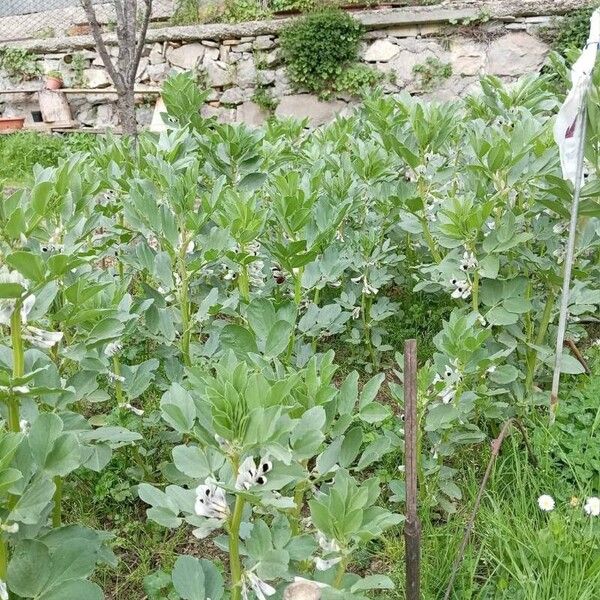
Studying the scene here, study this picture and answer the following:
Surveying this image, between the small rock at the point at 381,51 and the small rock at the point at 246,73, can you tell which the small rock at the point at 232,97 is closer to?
the small rock at the point at 246,73

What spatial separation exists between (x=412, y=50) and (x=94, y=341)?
27.0 ft

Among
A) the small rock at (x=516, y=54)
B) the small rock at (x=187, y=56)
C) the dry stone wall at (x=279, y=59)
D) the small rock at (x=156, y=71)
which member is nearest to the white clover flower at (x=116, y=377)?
the dry stone wall at (x=279, y=59)

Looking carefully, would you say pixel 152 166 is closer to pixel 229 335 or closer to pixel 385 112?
pixel 229 335

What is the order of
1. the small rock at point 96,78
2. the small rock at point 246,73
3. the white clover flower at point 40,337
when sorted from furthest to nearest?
1. the small rock at point 96,78
2. the small rock at point 246,73
3. the white clover flower at point 40,337

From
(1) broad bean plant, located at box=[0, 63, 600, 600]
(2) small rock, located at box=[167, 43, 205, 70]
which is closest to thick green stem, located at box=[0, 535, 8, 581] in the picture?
(1) broad bean plant, located at box=[0, 63, 600, 600]

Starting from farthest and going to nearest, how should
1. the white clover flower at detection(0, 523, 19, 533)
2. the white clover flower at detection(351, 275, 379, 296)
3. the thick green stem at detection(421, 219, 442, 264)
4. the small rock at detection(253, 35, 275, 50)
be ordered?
1. the small rock at detection(253, 35, 275, 50)
2. the white clover flower at detection(351, 275, 379, 296)
3. the thick green stem at detection(421, 219, 442, 264)
4. the white clover flower at detection(0, 523, 19, 533)

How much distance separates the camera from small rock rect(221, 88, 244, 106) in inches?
368

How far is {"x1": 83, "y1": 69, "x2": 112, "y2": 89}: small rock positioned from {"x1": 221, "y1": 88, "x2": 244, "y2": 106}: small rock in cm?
176

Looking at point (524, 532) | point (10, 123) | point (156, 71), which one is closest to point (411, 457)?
point (524, 532)

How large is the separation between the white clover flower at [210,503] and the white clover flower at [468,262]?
1166 millimetres

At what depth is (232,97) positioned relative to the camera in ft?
30.8

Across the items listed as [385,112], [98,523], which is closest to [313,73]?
[385,112]

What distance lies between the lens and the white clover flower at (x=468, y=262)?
6.52ft

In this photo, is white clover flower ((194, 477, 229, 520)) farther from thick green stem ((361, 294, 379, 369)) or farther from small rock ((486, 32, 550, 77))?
small rock ((486, 32, 550, 77))
